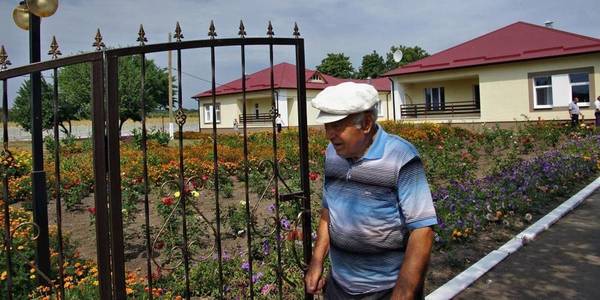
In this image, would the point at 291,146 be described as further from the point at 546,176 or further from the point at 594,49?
the point at 594,49

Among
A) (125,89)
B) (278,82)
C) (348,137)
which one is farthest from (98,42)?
(278,82)

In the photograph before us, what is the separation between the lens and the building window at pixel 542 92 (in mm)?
20969

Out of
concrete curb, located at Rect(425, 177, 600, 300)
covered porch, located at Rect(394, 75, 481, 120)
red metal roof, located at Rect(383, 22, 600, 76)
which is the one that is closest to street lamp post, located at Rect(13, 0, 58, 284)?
concrete curb, located at Rect(425, 177, 600, 300)

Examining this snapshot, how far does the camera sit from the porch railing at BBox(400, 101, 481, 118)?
24719 millimetres

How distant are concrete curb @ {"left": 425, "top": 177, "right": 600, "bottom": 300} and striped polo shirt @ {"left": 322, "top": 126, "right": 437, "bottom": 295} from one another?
1738mm

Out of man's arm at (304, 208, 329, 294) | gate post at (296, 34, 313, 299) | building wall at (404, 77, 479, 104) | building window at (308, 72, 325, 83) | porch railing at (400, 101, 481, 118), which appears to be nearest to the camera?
man's arm at (304, 208, 329, 294)

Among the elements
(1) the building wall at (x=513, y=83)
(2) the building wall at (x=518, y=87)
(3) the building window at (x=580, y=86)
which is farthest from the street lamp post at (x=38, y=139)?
(3) the building window at (x=580, y=86)

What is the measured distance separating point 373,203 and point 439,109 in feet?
82.1

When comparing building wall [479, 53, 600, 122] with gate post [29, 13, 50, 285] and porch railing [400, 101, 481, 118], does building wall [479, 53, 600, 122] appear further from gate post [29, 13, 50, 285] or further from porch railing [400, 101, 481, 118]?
gate post [29, 13, 50, 285]

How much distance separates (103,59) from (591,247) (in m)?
4.94

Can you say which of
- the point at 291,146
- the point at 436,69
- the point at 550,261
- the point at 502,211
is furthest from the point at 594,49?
the point at 550,261

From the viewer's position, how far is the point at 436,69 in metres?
23.9

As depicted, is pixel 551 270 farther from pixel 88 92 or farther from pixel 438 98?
pixel 88 92

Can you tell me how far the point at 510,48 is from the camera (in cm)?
2266
